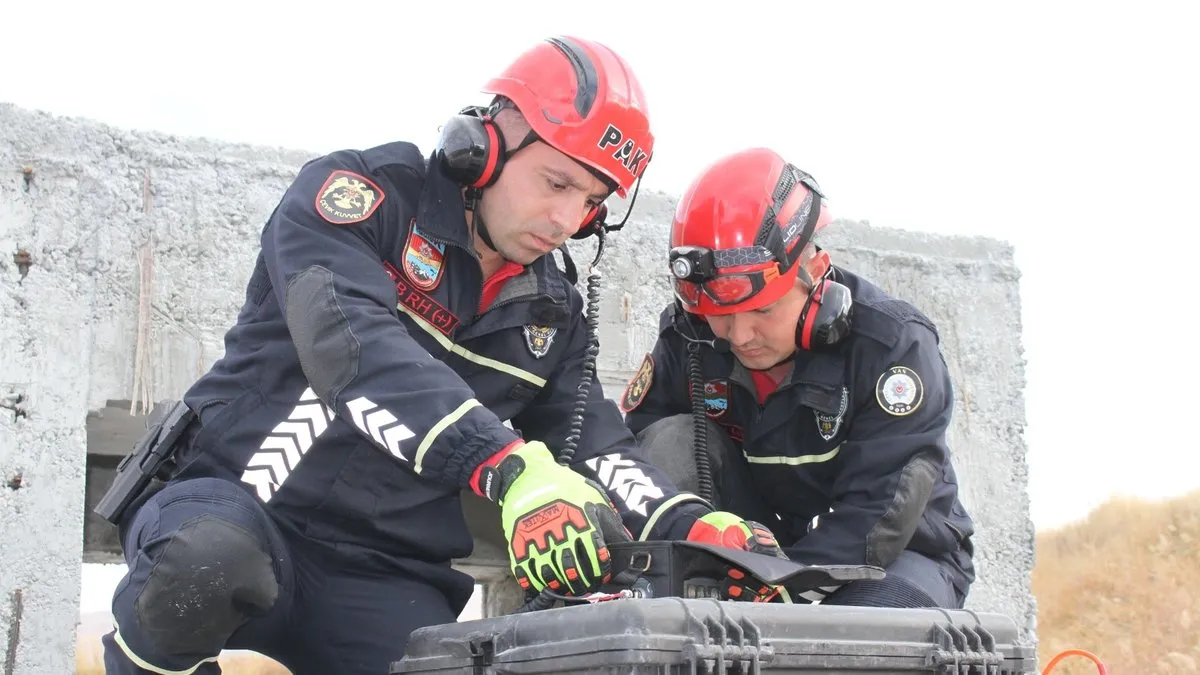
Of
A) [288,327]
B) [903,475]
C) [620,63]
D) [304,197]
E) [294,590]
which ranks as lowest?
[294,590]

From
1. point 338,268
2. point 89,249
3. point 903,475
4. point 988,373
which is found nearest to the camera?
point 338,268

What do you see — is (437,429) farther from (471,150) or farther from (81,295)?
(81,295)

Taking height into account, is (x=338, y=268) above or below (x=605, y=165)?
below

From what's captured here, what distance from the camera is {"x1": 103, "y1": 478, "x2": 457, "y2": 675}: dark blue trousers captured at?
2438 millimetres

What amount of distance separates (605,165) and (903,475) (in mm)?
1083

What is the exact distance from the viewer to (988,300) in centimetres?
479

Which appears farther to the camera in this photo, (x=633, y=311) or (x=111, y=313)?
(x=633, y=311)

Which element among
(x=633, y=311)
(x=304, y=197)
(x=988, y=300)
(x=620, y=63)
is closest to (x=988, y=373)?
(x=988, y=300)

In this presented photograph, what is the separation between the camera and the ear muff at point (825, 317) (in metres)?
3.38

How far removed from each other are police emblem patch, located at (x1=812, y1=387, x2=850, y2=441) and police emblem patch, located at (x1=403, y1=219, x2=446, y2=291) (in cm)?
112

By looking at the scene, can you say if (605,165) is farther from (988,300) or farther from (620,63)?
(988,300)

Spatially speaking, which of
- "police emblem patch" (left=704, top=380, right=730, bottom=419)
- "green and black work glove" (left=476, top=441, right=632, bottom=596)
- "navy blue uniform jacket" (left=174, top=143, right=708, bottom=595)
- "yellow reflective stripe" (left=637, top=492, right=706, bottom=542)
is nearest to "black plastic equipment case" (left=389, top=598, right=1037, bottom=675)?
"green and black work glove" (left=476, top=441, right=632, bottom=596)

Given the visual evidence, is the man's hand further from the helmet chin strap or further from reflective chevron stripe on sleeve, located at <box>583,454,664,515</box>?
the helmet chin strap

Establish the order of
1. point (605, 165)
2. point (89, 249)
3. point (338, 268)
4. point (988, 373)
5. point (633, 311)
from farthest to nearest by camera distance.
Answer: point (988, 373) < point (633, 311) < point (89, 249) < point (605, 165) < point (338, 268)
